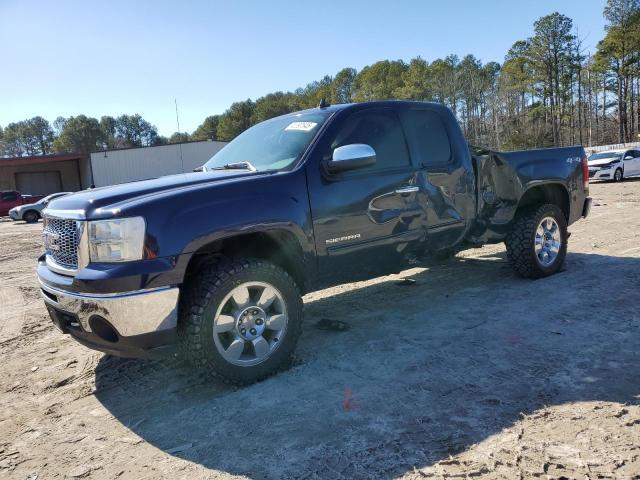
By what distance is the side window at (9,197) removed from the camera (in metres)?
29.6

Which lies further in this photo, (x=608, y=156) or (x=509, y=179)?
(x=608, y=156)

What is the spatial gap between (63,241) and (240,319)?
4.33 feet

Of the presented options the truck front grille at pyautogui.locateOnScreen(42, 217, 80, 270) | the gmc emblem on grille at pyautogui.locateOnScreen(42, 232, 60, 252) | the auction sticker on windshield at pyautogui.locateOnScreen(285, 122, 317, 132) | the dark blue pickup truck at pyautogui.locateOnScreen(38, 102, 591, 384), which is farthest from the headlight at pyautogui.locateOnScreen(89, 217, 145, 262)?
the auction sticker on windshield at pyautogui.locateOnScreen(285, 122, 317, 132)

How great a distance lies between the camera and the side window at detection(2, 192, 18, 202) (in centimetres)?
2956

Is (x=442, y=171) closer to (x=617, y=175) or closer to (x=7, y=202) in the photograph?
(x=617, y=175)

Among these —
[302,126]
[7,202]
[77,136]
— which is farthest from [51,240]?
[77,136]

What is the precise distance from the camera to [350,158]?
369 centimetres

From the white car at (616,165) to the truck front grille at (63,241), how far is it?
22.9 m

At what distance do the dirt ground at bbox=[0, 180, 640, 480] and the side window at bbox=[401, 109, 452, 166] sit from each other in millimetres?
1493

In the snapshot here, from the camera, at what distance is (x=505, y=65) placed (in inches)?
2820

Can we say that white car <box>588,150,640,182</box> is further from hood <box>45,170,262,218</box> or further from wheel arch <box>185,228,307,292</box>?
hood <box>45,170,262,218</box>

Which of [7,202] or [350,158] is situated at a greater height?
[7,202]

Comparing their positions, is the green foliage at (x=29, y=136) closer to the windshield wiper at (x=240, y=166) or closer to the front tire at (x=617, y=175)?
the front tire at (x=617, y=175)

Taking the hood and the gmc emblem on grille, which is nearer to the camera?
the hood
